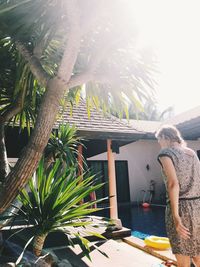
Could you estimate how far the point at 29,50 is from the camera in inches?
129

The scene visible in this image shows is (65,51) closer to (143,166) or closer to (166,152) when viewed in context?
(166,152)

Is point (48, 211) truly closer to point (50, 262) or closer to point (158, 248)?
point (50, 262)

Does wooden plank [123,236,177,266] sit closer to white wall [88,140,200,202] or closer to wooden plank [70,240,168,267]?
wooden plank [70,240,168,267]

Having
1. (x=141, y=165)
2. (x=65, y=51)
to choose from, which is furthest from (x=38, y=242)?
(x=141, y=165)

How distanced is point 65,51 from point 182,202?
188cm

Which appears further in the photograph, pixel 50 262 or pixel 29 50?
pixel 29 50

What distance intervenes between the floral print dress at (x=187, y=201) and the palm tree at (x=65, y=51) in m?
1.25

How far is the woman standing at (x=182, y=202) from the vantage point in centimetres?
230

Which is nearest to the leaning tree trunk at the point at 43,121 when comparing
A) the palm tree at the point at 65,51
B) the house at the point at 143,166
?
the palm tree at the point at 65,51

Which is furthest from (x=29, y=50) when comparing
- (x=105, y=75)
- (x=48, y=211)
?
(x=48, y=211)

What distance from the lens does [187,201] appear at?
7.82 feet

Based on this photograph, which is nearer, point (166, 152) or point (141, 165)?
point (166, 152)

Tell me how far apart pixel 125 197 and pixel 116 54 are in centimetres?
1143

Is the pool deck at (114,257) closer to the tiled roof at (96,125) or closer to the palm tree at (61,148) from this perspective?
the palm tree at (61,148)
